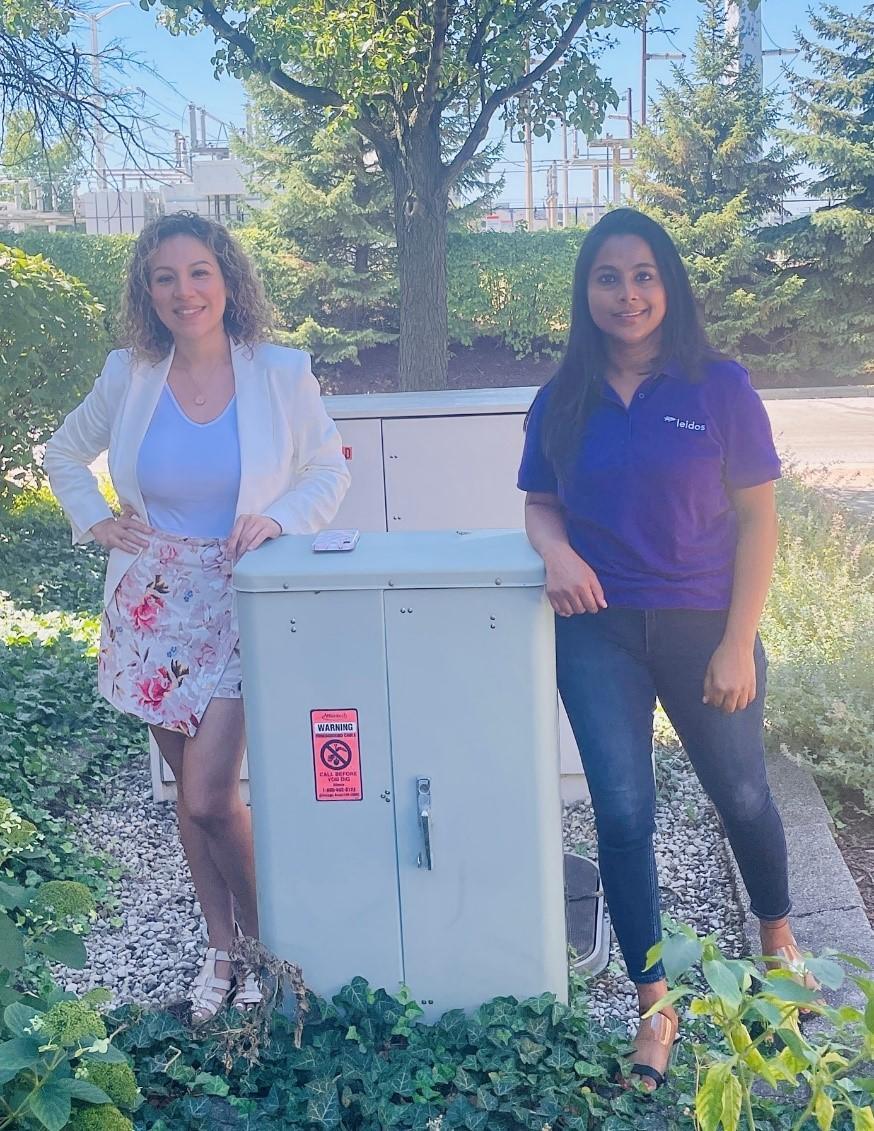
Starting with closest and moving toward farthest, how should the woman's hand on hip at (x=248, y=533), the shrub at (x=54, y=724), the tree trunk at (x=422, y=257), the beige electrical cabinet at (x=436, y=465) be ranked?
the woman's hand on hip at (x=248, y=533), the shrub at (x=54, y=724), the beige electrical cabinet at (x=436, y=465), the tree trunk at (x=422, y=257)

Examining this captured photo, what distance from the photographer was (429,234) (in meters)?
10.2

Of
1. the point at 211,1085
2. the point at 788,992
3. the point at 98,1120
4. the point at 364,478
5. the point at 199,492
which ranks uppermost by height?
Answer: the point at 199,492

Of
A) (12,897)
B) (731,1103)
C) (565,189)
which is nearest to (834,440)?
(12,897)

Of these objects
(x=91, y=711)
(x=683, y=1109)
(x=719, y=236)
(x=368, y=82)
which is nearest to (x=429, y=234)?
(x=368, y=82)

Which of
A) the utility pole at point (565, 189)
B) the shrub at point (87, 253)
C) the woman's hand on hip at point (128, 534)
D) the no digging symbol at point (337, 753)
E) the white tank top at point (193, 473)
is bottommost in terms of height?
the no digging symbol at point (337, 753)

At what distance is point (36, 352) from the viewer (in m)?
8.56

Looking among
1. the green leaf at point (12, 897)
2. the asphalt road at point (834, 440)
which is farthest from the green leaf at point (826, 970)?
the asphalt road at point (834, 440)

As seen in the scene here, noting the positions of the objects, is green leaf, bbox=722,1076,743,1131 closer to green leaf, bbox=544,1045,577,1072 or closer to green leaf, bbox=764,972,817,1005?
green leaf, bbox=764,972,817,1005

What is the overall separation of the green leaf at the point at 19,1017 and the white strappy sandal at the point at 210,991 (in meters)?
0.76

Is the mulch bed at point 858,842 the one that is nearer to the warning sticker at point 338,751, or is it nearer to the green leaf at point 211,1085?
the warning sticker at point 338,751

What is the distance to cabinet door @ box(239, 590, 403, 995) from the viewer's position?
2600 millimetres

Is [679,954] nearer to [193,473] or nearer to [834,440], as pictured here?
[193,473]

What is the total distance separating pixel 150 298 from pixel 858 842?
109 inches

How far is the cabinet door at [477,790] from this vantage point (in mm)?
2564
